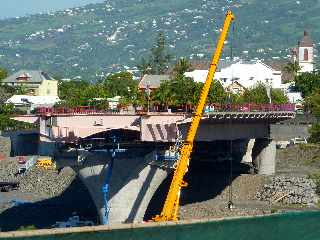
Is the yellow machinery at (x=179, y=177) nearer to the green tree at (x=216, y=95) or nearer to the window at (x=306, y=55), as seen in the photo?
the green tree at (x=216, y=95)

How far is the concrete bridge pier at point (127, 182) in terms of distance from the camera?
6956 centimetres

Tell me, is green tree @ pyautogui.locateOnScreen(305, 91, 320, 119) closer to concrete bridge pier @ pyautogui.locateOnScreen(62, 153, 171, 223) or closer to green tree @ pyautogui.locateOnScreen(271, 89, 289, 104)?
green tree @ pyautogui.locateOnScreen(271, 89, 289, 104)

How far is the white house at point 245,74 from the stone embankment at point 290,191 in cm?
7888

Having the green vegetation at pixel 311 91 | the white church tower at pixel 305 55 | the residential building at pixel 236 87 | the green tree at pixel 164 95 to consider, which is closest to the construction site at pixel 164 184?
the green vegetation at pixel 311 91

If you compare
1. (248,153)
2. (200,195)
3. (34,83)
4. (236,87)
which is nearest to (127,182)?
(200,195)

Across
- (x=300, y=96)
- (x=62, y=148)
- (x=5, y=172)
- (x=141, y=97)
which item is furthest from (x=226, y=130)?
(x=300, y=96)

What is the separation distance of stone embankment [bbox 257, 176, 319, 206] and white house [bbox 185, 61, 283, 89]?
7888 centimetres

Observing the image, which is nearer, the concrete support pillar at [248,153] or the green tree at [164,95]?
the concrete support pillar at [248,153]

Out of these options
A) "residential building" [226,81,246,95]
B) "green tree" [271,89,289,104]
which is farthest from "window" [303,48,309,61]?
"green tree" [271,89,289,104]

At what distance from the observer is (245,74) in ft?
547

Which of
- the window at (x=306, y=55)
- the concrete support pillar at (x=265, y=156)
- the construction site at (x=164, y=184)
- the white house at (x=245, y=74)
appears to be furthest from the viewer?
the window at (x=306, y=55)

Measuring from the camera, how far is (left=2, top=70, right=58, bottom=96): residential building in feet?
598

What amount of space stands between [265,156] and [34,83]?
10863 centimetres

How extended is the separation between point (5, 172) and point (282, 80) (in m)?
81.2
